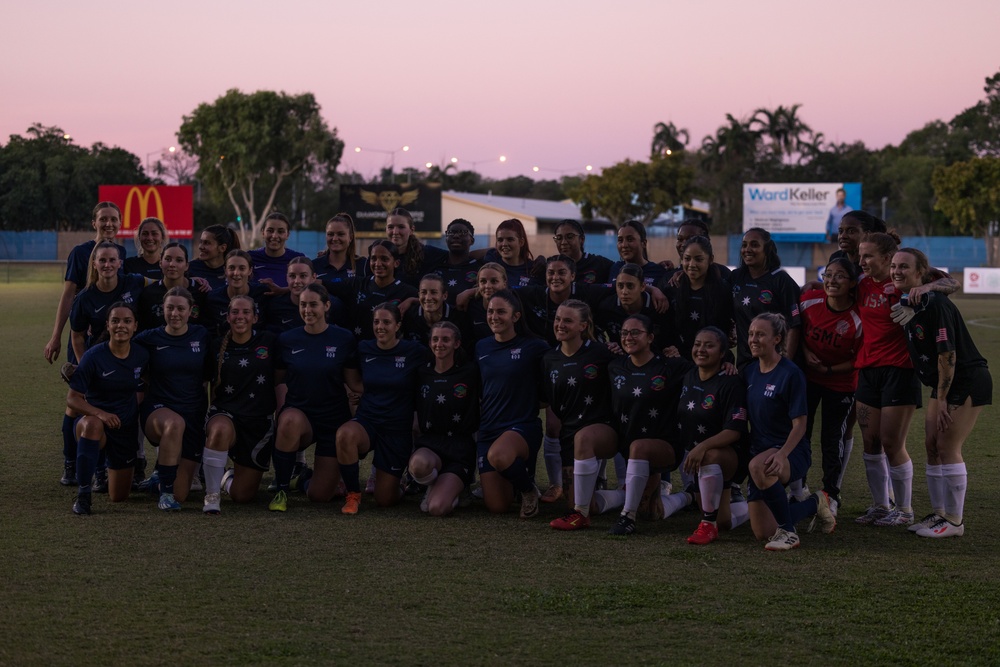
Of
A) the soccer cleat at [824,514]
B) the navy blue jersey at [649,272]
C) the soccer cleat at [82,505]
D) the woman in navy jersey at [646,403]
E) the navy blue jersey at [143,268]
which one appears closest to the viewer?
the soccer cleat at [824,514]

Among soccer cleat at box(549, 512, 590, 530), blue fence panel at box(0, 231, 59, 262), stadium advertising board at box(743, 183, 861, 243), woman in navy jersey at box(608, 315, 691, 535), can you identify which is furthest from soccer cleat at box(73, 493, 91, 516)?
blue fence panel at box(0, 231, 59, 262)

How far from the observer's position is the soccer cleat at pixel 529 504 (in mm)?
6500

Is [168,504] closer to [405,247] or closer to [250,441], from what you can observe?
[250,441]

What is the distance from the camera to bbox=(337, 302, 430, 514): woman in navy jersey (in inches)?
264

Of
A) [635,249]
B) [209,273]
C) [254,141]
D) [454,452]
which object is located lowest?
[454,452]

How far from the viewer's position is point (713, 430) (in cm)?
605

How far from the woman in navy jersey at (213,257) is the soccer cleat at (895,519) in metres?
4.43

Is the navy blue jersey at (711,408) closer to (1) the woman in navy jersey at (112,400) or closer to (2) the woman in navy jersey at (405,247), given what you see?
(2) the woman in navy jersey at (405,247)

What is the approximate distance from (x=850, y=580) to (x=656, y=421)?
1.57m

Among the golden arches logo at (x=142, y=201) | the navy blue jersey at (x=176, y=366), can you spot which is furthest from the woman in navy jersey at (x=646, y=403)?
the golden arches logo at (x=142, y=201)

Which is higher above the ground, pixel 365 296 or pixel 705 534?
pixel 365 296

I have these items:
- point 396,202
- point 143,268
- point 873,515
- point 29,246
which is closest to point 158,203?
point 396,202

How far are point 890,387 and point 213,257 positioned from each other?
443 cm

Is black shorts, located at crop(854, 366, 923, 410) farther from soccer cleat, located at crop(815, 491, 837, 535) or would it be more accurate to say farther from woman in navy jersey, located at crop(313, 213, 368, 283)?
woman in navy jersey, located at crop(313, 213, 368, 283)
